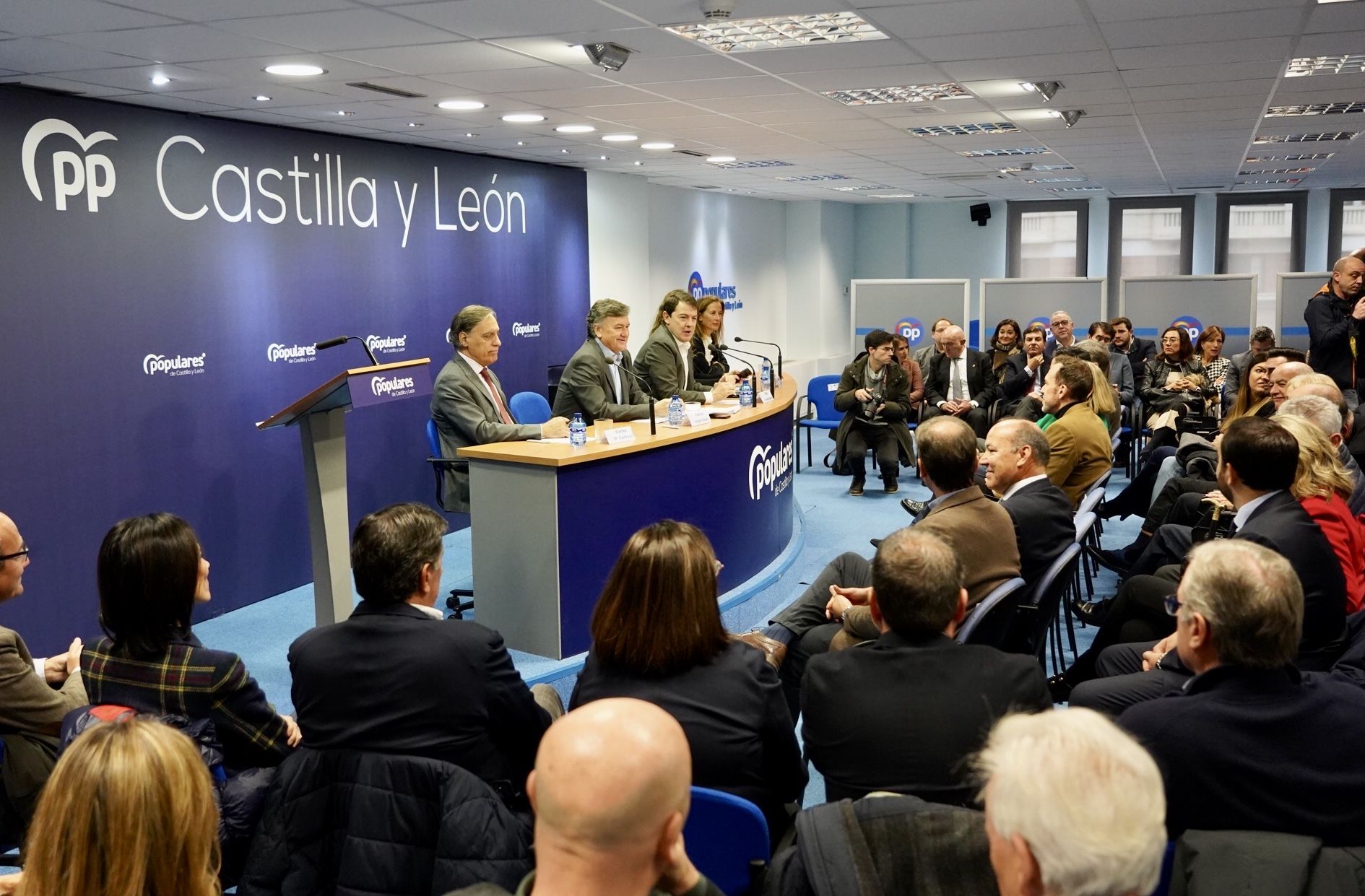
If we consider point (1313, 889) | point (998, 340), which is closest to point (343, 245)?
point (998, 340)

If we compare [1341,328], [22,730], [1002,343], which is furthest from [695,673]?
[1002,343]

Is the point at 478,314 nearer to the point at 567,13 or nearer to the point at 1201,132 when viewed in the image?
the point at 567,13

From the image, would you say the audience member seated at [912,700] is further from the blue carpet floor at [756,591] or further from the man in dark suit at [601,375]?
the man in dark suit at [601,375]

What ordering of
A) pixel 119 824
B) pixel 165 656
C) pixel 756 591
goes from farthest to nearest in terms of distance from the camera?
pixel 756 591, pixel 165 656, pixel 119 824

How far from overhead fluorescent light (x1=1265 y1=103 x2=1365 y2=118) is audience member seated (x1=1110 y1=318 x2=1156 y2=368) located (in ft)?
9.48

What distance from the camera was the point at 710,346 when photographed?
8.30 metres

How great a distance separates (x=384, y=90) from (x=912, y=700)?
4373mm

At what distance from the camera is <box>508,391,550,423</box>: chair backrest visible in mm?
6812

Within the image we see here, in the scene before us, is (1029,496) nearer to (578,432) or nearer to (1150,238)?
(578,432)

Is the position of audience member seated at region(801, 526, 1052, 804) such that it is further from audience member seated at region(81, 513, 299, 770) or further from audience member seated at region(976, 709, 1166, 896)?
audience member seated at region(81, 513, 299, 770)

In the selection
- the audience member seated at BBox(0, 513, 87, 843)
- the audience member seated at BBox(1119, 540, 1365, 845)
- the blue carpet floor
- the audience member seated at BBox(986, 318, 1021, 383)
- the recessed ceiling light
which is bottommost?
the blue carpet floor

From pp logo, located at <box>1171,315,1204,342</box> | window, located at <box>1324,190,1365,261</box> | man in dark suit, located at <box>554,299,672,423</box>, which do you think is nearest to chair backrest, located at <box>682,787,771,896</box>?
man in dark suit, located at <box>554,299,672,423</box>

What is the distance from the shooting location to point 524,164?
29.3 ft

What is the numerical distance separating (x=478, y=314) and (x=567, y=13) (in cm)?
188
